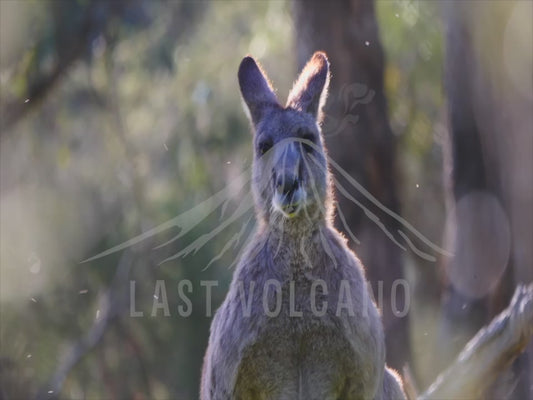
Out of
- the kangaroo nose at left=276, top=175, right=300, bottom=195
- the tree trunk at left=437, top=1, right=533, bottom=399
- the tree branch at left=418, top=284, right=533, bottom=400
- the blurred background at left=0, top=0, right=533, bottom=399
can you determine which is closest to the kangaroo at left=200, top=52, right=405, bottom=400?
the kangaroo nose at left=276, top=175, right=300, bottom=195

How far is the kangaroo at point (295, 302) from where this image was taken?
6895 millimetres

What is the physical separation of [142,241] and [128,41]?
339cm

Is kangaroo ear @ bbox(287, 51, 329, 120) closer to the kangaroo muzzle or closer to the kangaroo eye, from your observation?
the kangaroo eye

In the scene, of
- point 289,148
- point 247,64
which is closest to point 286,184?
point 289,148

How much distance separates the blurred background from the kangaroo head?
2270 mm

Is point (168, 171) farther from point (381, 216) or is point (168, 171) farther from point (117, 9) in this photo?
point (381, 216)

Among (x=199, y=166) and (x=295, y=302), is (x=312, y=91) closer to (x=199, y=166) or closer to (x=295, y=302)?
(x=295, y=302)

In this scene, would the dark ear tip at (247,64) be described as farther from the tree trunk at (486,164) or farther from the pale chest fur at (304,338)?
the tree trunk at (486,164)

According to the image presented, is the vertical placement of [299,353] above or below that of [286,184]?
below

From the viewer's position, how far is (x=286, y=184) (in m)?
6.79

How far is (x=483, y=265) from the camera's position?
13.2 metres

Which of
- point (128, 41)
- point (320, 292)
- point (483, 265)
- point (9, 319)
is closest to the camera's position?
point (320, 292)

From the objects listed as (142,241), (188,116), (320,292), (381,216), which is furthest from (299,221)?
(188,116)

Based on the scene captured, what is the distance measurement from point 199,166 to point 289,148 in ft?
38.5
